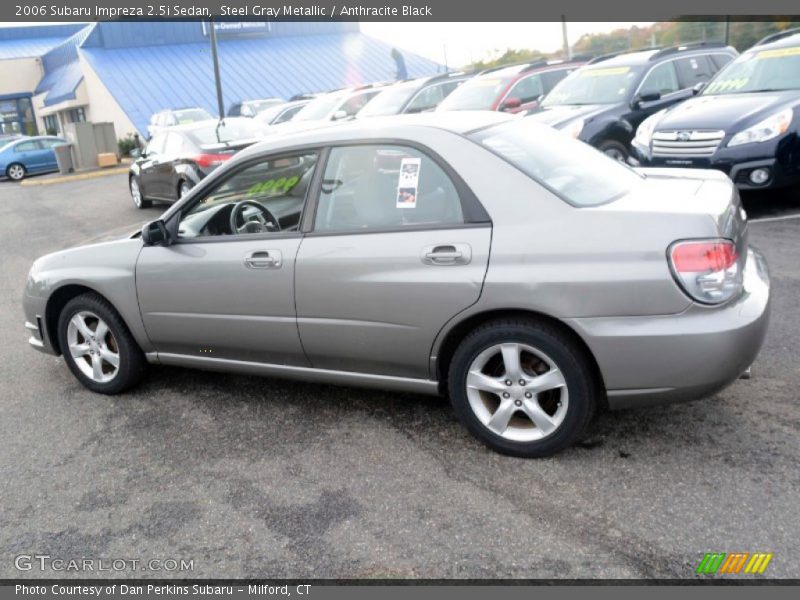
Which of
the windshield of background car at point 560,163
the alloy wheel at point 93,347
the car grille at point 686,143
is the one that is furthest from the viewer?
the car grille at point 686,143

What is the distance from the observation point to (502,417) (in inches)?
148

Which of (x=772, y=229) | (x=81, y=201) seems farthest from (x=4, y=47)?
(x=772, y=229)

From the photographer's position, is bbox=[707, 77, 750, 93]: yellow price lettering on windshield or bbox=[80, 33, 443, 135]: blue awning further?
bbox=[80, 33, 443, 135]: blue awning

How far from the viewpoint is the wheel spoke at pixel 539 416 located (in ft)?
12.0

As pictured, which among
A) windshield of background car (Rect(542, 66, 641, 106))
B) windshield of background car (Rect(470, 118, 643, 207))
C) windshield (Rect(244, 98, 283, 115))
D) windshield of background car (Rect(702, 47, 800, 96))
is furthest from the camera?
windshield (Rect(244, 98, 283, 115))

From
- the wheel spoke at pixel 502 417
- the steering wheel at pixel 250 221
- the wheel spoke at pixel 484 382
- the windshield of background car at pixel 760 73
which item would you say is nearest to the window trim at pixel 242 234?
the steering wheel at pixel 250 221

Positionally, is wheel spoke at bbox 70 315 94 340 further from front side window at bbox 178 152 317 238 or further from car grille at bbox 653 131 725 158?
car grille at bbox 653 131 725 158

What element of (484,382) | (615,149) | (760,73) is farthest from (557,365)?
(615,149)

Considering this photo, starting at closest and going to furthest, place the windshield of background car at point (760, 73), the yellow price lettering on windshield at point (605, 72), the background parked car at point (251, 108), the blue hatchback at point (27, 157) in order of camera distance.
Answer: the windshield of background car at point (760, 73) → the yellow price lettering on windshield at point (605, 72) → the blue hatchback at point (27, 157) → the background parked car at point (251, 108)

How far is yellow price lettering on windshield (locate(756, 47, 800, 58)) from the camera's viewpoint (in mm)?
9156

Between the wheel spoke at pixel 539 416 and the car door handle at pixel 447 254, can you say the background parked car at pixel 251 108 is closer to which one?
the car door handle at pixel 447 254

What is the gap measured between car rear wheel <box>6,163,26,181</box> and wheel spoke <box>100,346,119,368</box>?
2311 cm

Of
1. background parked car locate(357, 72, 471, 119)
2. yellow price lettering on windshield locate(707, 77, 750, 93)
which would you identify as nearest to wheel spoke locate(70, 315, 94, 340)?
yellow price lettering on windshield locate(707, 77, 750, 93)

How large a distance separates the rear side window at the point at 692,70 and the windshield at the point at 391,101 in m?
5.95
